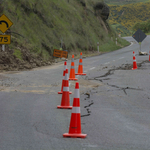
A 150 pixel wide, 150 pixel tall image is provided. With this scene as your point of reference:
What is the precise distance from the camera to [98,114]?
737cm

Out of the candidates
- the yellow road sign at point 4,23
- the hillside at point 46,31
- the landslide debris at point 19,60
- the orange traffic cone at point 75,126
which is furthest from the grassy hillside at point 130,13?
the orange traffic cone at point 75,126

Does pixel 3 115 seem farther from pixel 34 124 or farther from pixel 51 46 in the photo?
pixel 51 46

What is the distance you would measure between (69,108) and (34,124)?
1.77 m

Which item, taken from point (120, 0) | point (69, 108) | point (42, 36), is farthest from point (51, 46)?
point (120, 0)

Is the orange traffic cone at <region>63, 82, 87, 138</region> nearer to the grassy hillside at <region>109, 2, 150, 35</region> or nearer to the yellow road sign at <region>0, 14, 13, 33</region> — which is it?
the yellow road sign at <region>0, 14, 13, 33</region>

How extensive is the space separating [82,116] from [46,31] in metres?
22.3

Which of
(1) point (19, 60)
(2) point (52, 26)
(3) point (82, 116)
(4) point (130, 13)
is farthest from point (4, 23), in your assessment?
(4) point (130, 13)

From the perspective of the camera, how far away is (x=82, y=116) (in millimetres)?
7148

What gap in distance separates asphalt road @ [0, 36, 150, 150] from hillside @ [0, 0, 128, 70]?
7874 millimetres

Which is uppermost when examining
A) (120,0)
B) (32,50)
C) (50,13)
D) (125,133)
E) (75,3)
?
(120,0)

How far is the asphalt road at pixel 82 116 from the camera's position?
5207mm

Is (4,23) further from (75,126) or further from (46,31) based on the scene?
(75,126)

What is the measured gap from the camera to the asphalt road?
205 inches

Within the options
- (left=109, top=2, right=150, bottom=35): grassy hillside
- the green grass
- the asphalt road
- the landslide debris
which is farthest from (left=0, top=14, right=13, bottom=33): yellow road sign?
(left=109, top=2, right=150, bottom=35): grassy hillside
